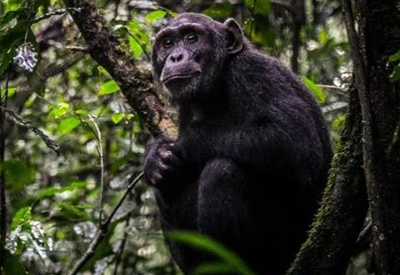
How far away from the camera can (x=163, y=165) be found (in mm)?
5039

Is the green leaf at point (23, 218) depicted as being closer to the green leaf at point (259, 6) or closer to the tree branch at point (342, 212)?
the green leaf at point (259, 6)

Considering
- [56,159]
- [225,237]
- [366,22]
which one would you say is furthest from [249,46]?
[56,159]

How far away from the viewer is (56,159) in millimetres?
8562

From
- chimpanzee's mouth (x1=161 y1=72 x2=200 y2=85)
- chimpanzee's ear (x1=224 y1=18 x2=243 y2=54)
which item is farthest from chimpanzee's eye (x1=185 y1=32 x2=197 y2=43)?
chimpanzee's mouth (x1=161 y1=72 x2=200 y2=85)

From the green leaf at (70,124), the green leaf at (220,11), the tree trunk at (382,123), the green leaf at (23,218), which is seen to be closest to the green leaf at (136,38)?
the green leaf at (220,11)

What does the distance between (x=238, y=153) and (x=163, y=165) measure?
1.82 feet

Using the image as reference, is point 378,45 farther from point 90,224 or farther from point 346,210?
point 90,224

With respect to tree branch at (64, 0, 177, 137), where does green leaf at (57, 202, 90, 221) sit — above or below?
below

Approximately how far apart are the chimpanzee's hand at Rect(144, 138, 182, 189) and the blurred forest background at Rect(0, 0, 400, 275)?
550mm

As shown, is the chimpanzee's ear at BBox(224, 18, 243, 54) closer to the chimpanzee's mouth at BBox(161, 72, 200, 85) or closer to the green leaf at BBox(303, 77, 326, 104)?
the chimpanzee's mouth at BBox(161, 72, 200, 85)

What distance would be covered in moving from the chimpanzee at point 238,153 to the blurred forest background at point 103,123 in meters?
0.60

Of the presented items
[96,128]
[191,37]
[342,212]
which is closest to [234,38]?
[191,37]

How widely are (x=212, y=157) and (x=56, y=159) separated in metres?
4.03

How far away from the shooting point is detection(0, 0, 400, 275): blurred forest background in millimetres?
6004
